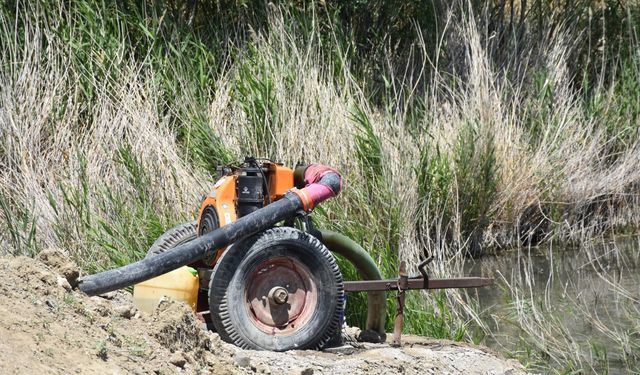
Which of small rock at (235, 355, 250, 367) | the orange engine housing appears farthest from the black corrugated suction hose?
small rock at (235, 355, 250, 367)

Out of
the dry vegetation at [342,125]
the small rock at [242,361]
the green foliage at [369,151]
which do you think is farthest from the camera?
the green foliage at [369,151]

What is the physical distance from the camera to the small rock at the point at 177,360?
485 cm

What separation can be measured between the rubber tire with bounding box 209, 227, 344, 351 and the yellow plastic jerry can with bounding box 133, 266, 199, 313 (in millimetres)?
248

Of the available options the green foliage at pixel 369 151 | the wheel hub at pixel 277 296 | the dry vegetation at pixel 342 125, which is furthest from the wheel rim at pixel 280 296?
the green foliage at pixel 369 151

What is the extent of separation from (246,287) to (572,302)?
383cm

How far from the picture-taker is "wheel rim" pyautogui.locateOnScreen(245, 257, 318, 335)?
6027mm

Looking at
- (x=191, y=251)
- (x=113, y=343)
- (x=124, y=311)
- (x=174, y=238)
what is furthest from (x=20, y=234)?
(x=113, y=343)

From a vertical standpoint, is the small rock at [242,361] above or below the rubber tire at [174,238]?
below

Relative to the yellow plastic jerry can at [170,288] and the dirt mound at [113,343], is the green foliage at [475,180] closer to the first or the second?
the dirt mound at [113,343]

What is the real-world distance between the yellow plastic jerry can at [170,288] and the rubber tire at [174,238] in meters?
0.40

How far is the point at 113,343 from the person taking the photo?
4.79 metres

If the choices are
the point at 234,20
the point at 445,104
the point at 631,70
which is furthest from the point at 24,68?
the point at 631,70

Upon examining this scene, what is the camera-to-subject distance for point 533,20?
1292cm

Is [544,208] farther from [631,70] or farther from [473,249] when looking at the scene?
[631,70]
